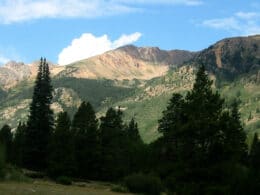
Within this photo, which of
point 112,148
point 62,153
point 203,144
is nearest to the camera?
point 203,144

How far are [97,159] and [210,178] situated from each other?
35.6 m

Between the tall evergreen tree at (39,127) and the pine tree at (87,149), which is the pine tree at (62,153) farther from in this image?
the tall evergreen tree at (39,127)

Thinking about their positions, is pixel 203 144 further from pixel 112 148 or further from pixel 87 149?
pixel 112 148

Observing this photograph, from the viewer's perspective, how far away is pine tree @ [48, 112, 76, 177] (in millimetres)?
74250

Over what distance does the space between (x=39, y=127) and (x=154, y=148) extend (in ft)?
65.9

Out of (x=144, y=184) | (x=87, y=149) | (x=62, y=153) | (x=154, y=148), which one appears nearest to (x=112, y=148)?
(x=87, y=149)

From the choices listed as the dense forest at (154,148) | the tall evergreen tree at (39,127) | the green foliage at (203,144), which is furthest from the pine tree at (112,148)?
the green foliage at (203,144)

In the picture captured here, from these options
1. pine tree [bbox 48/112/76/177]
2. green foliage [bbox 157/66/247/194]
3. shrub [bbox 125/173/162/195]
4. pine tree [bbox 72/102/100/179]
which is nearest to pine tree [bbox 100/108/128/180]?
pine tree [bbox 72/102/100/179]

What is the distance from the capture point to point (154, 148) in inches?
3548

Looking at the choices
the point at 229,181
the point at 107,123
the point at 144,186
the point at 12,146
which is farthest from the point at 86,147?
the point at 229,181

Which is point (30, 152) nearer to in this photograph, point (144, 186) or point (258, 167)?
point (144, 186)

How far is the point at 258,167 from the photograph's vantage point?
49.9 metres

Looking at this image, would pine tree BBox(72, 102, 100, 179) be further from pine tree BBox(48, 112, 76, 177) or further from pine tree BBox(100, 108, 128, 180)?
pine tree BBox(48, 112, 76, 177)

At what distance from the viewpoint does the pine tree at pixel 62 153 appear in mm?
74250
